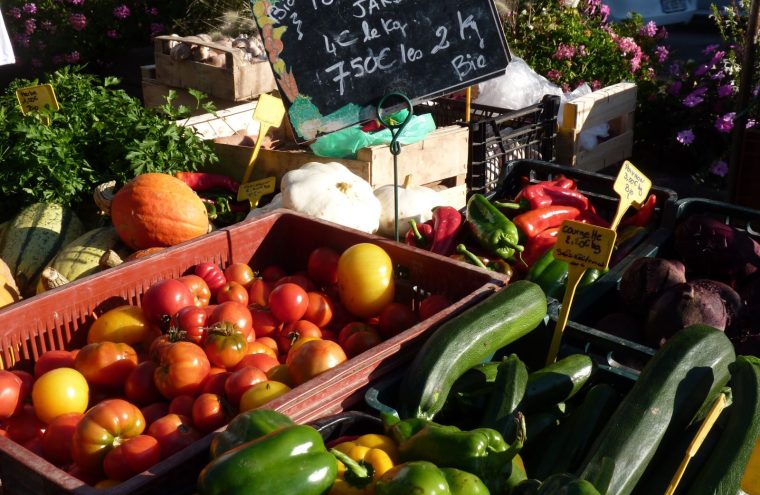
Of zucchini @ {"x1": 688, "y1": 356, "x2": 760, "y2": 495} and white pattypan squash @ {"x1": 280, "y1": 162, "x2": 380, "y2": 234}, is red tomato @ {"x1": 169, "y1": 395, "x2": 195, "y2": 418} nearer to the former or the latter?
zucchini @ {"x1": 688, "y1": 356, "x2": 760, "y2": 495}

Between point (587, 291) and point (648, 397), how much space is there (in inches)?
32.7

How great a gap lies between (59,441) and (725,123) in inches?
220

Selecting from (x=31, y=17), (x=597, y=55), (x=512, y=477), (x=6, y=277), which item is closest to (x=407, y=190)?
(x=6, y=277)

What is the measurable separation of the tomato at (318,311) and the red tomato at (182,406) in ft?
2.11

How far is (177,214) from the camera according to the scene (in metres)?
3.35

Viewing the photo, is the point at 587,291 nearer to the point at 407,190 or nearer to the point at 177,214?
the point at 407,190

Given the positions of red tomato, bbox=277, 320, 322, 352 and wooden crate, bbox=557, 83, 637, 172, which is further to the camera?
wooden crate, bbox=557, 83, 637, 172

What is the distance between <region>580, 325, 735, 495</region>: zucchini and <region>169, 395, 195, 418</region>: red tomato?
3.43ft

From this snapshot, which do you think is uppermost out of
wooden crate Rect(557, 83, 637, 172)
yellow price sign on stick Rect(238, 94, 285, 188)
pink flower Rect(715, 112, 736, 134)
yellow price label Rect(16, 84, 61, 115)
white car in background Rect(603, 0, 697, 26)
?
yellow price label Rect(16, 84, 61, 115)

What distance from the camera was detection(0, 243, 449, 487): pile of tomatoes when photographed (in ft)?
6.44

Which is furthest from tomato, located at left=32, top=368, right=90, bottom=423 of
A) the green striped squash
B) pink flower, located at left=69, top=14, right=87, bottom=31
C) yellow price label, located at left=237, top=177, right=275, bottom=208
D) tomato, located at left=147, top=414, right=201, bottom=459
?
pink flower, located at left=69, top=14, right=87, bottom=31

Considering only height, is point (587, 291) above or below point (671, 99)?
above

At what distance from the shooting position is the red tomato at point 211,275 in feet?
9.43

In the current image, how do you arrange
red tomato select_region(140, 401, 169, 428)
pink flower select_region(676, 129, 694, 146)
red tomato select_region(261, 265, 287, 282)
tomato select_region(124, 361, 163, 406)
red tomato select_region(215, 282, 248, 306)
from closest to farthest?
1. red tomato select_region(140, 401, 169, 428)
2. tomato select_region(124, 361, 163, 406)
3. red tomato select_region(215, 282, 248, 306)
4. red tomato select_region(261, 265, 287, 282)
5. pink flower select_region(676, 129, 694, 146)
